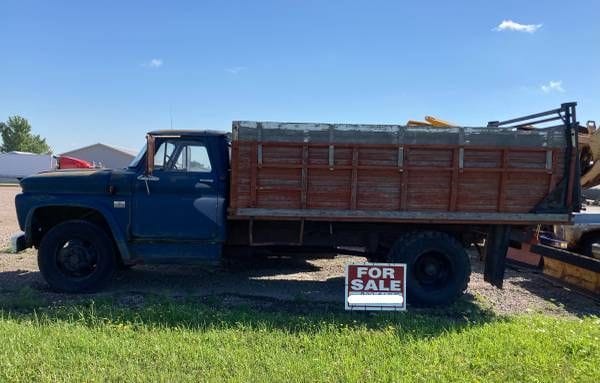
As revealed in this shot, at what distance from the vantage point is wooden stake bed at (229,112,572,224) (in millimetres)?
6254

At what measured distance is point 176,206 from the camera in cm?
655

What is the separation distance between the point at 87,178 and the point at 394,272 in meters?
4.24

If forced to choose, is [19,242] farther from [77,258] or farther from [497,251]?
[497,251]

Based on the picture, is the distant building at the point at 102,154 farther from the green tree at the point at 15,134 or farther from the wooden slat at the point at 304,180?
the wooden slat at the point at 304,180

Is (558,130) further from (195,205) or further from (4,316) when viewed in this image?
(4,316)

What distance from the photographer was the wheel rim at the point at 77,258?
21.9ft

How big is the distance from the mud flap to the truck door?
12.2 feet

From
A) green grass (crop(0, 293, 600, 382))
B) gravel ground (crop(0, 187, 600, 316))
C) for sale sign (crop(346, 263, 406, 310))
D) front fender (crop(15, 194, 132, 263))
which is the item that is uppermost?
front fender (crop(15, 194, 132, 263))

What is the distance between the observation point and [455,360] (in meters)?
4.36

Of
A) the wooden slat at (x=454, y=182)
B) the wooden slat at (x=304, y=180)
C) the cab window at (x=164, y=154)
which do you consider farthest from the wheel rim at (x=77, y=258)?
the wooden slat at (x=454, y=182)

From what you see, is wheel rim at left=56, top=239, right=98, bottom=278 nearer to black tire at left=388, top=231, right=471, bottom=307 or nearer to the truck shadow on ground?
the truck shadow on ground

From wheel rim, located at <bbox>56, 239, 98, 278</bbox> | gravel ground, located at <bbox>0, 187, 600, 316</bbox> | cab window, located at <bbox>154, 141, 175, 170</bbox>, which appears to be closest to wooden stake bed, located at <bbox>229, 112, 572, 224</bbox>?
cab window, located at <bbox>154, 141, 175, 170</bbox>

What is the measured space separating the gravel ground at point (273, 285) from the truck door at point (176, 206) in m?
0.87

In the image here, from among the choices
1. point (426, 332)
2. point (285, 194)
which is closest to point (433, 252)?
point (426, 332)
